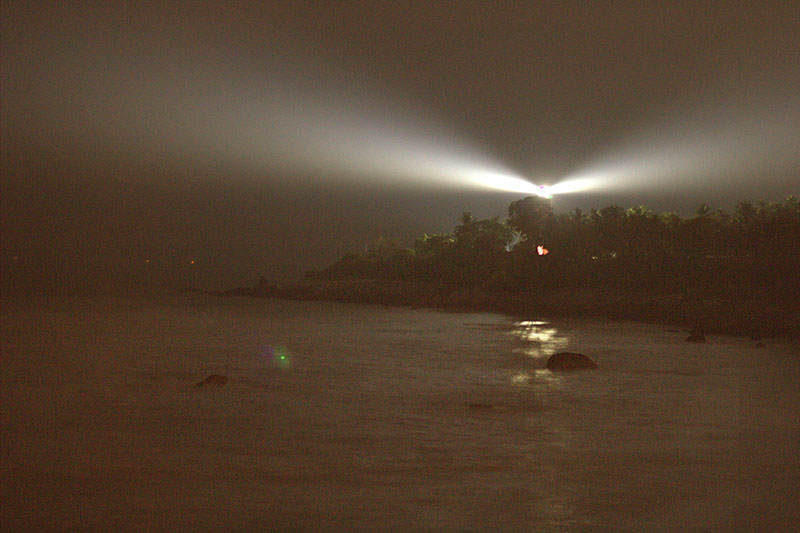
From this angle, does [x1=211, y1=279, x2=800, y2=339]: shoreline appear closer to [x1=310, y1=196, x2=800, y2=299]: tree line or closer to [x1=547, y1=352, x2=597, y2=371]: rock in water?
[x1=310, y1=196, x2=800, y2=299]: tree line

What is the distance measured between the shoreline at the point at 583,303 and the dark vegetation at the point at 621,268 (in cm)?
10

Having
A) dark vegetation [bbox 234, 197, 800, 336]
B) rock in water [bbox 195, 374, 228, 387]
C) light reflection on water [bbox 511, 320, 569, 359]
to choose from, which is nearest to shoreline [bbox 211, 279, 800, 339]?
dark vegetation [bbox 234, 197, 800, 336]

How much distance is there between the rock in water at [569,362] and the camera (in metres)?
29.9

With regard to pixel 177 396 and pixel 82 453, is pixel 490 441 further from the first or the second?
pixel 177 396

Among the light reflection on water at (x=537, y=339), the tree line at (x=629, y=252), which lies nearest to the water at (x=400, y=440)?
the light reflection on water at (x=537, y=339)

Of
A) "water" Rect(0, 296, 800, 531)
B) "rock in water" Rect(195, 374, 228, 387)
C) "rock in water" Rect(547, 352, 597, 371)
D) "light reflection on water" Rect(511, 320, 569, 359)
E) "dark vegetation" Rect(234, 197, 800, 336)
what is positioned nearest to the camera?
"water" Rect(0, 296, 800, 531)

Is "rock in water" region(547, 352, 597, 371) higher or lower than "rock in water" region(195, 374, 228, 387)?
higher

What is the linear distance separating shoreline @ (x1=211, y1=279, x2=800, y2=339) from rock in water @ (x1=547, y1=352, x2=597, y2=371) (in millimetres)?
18648

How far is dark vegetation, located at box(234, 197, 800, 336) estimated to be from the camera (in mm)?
53531

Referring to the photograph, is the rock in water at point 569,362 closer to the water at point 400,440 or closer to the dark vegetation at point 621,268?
the water at point 400,440

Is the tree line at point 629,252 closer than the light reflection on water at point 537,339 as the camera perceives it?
No

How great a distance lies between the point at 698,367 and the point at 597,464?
18.1 meters

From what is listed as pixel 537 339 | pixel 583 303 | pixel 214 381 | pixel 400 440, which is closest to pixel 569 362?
pixel 214 381

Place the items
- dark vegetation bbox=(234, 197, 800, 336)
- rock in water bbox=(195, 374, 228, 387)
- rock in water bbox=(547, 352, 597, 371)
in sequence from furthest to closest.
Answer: dark vegetation bbox=(234, 197, 800, 336) < rock in water bbox=(547, 352, 597, 371) < rock in water bbox=(195, 374, 228, 387)
